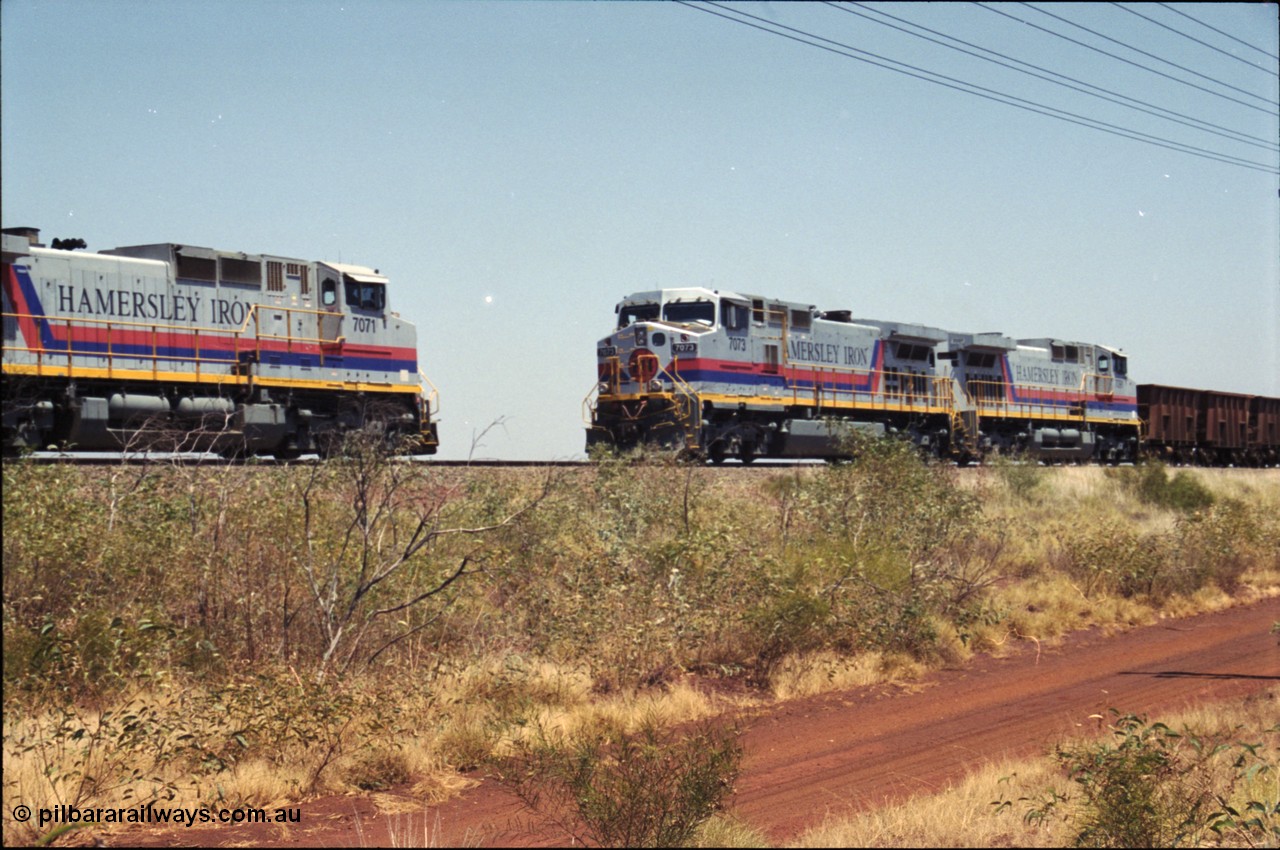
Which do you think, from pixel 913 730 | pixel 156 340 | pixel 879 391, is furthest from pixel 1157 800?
pixel 879 391

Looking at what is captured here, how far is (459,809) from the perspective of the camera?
26.5 feet

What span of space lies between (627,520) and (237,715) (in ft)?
26.6

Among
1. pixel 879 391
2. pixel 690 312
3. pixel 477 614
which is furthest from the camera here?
pixel 879 391

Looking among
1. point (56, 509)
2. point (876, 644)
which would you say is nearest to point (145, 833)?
point (56, 509)

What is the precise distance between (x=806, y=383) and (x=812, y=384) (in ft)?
0.85

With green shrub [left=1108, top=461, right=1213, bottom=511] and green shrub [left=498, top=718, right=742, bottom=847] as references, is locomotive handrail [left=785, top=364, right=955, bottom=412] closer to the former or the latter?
green shrub [left=1108, top=461, right=1213, bottom=511]

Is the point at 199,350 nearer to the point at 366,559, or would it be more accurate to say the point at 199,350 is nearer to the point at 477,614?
the point at 477,614

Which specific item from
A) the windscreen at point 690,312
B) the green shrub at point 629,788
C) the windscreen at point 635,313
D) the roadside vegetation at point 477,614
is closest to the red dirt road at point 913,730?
the green shrub at point 629,788

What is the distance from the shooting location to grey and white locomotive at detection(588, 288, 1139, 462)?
24000 mm

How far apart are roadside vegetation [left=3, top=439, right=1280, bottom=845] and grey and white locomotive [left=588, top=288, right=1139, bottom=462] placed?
15.3ft

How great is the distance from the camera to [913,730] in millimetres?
10586

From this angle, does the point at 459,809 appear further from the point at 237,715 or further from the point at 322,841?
the point at 237,715

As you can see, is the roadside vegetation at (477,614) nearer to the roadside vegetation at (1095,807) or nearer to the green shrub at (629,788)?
the green shrub at (629,788)

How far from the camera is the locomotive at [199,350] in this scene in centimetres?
1753
